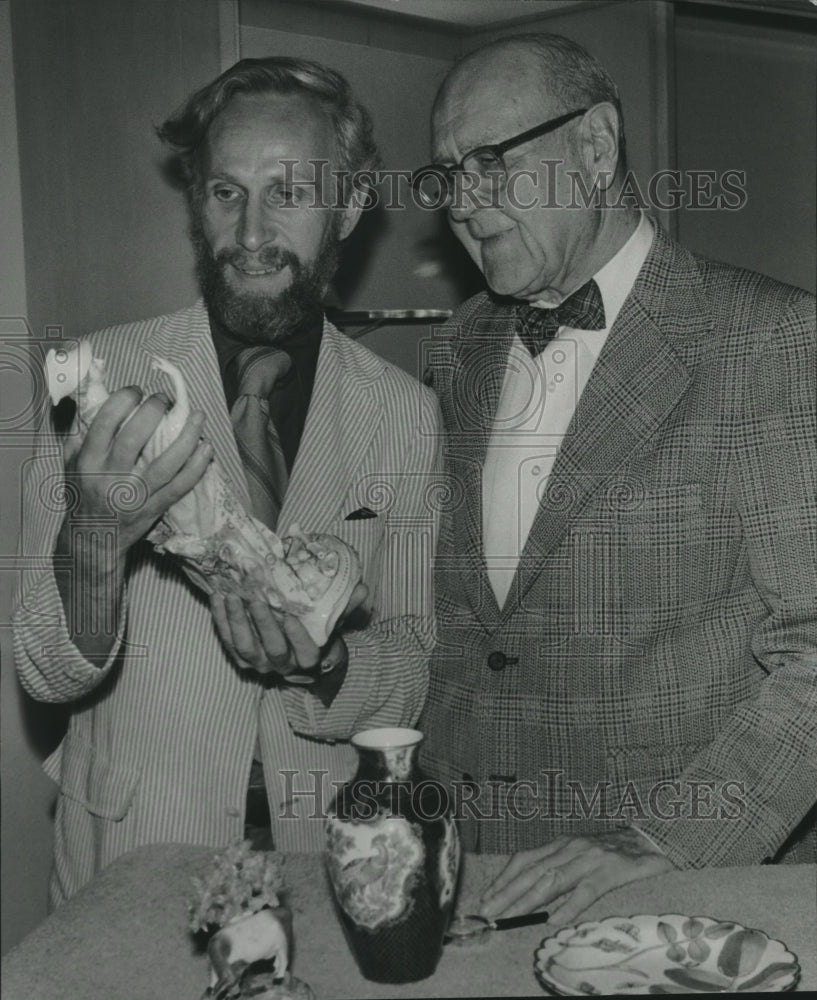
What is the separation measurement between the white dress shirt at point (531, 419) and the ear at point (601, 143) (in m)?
0.10

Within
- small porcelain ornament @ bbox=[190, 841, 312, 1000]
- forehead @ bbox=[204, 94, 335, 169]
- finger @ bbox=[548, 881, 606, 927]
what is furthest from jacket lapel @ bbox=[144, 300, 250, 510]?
finger @ bbox=[548, 881, 606, 927]

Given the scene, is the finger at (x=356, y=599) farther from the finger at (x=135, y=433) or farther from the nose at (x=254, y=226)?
the nose at (x=254, y=226)

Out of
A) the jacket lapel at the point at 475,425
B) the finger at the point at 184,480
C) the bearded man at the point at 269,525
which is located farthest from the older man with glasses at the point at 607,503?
the finger at the point at 184,480

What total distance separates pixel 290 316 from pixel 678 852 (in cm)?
91

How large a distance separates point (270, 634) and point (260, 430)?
300mm

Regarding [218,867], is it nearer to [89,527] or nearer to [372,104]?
[89,527]

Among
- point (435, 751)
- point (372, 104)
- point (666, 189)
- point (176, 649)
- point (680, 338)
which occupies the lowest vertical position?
point (435, 751)

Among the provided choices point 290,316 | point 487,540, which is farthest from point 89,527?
point 487,540

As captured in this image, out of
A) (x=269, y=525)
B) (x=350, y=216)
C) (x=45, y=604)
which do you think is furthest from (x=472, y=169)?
(x=45, y=604)

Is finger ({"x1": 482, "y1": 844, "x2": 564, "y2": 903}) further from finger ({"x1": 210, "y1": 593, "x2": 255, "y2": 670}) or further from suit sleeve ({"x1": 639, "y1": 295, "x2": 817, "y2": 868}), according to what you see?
finger ({"x1": 210, "y1": 593, "x2": 255, "y2": 670})

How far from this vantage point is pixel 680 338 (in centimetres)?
163

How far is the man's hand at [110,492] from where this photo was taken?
140 cm

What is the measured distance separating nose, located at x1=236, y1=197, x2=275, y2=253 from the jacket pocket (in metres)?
0.72

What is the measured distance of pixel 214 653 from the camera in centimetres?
161
